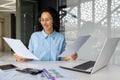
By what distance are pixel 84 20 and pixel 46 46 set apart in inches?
113

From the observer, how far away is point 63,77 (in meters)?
1.20

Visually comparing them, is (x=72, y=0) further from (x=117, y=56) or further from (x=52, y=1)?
(x=117, y=56)

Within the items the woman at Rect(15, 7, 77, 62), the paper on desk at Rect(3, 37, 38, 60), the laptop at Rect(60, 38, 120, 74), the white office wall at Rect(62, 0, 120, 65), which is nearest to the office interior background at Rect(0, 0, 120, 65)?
the white office wall at Rect(62, 0, 120, 65)

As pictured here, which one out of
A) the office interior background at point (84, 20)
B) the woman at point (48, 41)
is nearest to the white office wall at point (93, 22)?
the office interior background at point (84, 20)

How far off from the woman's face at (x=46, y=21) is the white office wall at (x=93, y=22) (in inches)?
89.9

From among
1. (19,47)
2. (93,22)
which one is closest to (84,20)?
(93,22)

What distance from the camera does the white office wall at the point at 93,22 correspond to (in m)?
4.03

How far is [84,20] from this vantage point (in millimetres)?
4734

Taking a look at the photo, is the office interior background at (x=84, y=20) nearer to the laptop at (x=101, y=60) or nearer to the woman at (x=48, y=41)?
the woman at (x=48, y=41)

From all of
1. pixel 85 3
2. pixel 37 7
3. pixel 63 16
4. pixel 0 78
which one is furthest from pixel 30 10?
pixel 0 78

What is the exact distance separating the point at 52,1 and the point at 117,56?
2834mm

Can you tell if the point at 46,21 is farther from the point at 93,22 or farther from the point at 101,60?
the point at 93,22

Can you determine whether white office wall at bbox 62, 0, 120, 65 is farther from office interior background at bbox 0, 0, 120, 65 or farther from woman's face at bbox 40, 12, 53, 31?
woman's face at bbox 40, 12, 53, 31

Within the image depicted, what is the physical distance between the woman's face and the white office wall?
89.9 inches
